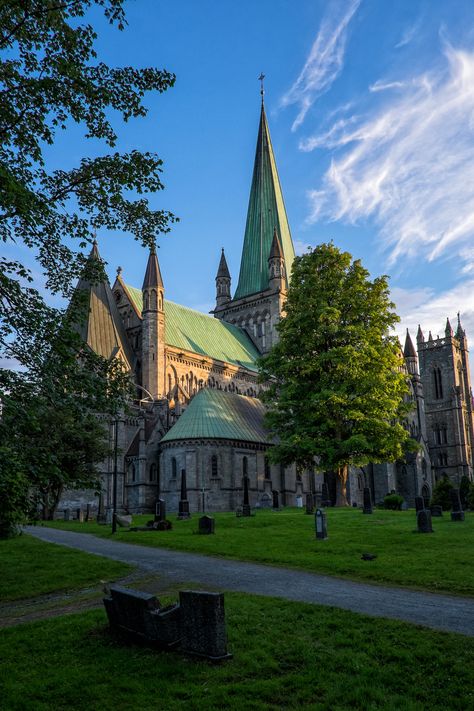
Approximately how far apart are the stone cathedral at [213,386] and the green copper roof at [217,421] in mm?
95

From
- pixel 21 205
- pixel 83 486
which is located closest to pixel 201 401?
pixel 83 486

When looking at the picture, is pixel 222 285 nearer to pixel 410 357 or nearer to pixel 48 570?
pixel 410 357

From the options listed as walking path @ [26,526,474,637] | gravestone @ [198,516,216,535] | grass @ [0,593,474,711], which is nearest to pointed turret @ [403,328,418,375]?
gravestone @ [198,516,216,535]

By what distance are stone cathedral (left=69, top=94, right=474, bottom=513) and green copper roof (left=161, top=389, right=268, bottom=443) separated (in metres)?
0.10

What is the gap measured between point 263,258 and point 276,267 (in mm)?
3980

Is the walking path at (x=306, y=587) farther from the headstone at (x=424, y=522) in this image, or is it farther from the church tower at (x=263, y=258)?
the church tower at (x=263, y=258)

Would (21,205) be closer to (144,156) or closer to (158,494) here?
(144,156)

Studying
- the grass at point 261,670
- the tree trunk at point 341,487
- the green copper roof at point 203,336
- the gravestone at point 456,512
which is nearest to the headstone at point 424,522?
the gravestone at point 456,512

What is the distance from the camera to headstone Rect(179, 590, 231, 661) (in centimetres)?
754

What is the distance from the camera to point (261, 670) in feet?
23.8

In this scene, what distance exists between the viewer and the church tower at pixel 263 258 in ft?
232

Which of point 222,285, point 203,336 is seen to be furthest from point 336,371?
point 222,285

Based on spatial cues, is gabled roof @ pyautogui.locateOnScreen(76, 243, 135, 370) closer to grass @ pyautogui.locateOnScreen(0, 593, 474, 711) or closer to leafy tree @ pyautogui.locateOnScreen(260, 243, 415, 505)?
leafy tree @ pyautogui.locateOnScreen(260, 243, 415, 505)

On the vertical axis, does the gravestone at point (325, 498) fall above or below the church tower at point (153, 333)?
below
